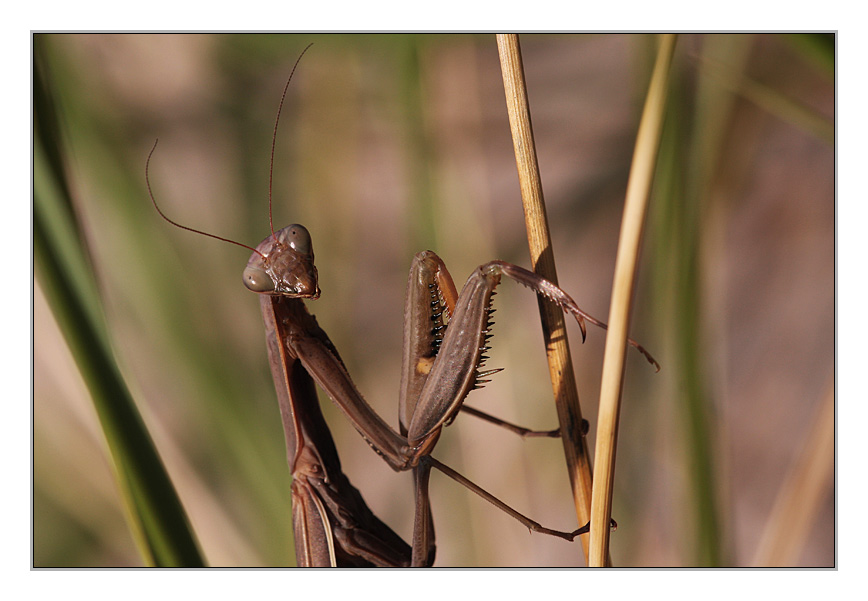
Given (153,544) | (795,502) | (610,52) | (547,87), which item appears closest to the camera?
(153,544)

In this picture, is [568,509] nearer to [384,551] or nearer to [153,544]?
[384,551]

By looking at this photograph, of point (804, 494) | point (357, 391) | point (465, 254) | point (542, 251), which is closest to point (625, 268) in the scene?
point (542, 251)

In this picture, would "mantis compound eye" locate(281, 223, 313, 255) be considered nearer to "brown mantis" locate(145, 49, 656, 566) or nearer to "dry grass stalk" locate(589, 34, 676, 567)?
"brown mantis" locate(145, 49, 656, 566)

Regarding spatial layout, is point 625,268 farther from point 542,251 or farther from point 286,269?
point 286,269

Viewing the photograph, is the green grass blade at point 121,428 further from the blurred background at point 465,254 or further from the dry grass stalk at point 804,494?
the dry grass stalk at point 804,494

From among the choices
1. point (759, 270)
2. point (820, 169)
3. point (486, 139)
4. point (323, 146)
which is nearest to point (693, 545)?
point (759, 270)
